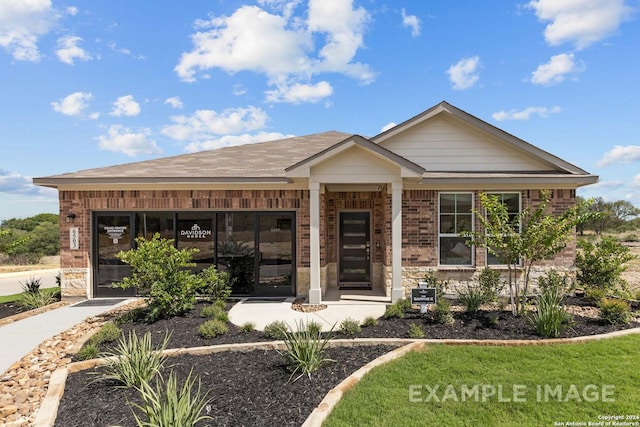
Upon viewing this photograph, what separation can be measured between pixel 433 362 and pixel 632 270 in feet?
49.2

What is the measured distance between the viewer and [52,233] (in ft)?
82.5

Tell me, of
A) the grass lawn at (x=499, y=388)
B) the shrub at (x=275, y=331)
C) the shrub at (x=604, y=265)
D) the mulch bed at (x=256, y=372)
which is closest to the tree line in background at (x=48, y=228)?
the shrub at (x=604, y=265)

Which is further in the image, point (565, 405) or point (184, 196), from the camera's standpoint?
point (184, 196)

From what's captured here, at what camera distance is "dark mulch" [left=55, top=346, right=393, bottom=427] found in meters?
3.79

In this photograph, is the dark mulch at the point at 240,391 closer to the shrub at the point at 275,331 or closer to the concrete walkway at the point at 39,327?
the shrub at the point at 275,331

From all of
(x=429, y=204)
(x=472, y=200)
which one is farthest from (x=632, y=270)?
(x=429, y=204)

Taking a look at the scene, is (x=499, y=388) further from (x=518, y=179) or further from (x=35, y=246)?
(x=35, y=246)

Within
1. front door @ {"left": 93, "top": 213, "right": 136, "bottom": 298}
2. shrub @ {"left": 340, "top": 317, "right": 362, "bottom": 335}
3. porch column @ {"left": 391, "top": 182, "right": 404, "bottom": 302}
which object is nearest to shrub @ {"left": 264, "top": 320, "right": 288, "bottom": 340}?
shrub @ {"left": 340, "top": 317, "right": 362, "bottom": 335}

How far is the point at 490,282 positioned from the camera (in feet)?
27.4

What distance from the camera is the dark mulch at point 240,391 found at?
3789 millimetres

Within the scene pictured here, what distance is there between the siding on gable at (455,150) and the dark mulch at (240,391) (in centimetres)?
602

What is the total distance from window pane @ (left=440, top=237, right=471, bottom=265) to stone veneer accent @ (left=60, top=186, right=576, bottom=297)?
0.69 feet

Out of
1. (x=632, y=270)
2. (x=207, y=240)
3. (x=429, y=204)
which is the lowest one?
(x=632, y=270)

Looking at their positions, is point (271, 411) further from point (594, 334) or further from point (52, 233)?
point (52, 233)
